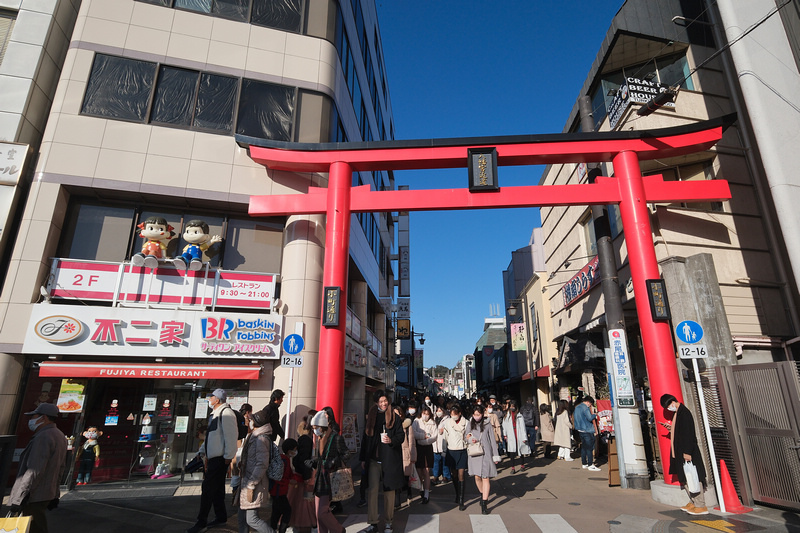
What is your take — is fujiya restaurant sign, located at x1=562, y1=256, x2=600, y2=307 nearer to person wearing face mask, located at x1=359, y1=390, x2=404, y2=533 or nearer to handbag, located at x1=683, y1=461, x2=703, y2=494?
handbag, located at x1=683, y1=461, x2=703, y2=494

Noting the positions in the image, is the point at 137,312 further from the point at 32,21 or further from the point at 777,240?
the point at 777,240

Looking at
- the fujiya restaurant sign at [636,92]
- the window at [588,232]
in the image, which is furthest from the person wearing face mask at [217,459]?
the window at [588,232]

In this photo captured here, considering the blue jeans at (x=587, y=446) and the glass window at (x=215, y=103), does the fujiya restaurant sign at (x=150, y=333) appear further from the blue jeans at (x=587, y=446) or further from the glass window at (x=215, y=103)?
the blue jeans at (x=587, y=446)

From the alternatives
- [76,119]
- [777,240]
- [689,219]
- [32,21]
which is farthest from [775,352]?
[32,21]

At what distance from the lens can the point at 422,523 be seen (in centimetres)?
659

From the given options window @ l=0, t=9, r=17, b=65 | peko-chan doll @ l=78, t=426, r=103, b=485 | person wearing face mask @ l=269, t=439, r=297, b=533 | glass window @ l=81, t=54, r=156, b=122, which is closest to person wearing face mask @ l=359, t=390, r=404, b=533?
person wearing face mask @ l=269, t=439, r=297, b=533

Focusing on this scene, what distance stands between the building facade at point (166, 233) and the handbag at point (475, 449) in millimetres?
3520

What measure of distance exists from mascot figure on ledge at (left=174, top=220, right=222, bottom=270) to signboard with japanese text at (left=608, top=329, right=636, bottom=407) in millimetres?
9916

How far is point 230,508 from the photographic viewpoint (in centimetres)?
757

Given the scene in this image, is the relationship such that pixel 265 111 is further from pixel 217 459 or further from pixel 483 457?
pixel 483 457

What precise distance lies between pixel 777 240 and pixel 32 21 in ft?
66.8

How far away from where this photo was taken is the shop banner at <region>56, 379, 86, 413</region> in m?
9.09

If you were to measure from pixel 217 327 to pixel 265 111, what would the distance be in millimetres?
6158

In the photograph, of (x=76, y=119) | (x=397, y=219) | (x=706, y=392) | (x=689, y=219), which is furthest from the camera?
(x=397, y=219)
